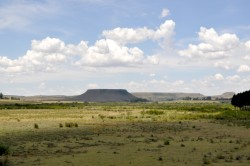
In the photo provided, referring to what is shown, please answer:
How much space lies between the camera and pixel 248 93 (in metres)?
128

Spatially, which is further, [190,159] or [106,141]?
[106,141]

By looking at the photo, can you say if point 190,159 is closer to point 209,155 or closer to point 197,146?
point 209,155

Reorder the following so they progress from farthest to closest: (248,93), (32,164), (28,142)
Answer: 1. (248,93)
2. (28,142)
3. (32,164)

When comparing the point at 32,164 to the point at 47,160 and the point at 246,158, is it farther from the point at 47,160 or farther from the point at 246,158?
the point at 246,158

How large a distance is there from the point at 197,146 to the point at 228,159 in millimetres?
8500

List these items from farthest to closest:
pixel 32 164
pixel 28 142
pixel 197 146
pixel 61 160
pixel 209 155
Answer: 1. pixel 28 142
2. pixel 197 146
3. pixel 209 155
4. pixel 61 160
5. pixel 32 164

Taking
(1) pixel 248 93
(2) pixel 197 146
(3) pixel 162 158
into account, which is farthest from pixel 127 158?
(1) pixel 248 93

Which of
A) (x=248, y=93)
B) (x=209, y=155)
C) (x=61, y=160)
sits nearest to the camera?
(x=61, y=160)

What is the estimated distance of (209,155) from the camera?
29.1 metres

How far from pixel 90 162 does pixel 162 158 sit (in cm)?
517

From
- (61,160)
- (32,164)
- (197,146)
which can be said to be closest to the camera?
(32,164)

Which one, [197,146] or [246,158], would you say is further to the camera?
[197,146]

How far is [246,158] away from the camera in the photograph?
2741cm

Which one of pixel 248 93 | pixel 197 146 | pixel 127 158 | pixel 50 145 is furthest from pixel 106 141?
pixel 248 93
